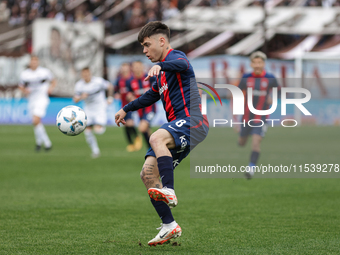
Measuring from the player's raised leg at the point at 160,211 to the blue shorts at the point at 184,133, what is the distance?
12 cm

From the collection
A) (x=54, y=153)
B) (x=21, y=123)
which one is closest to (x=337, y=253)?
(x=54, y=153)

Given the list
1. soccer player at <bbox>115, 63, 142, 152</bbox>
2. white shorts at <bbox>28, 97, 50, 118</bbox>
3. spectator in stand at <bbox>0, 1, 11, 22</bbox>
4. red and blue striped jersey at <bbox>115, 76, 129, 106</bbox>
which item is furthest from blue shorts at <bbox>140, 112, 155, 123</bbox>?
spectator in stand at <bbox>0, 1, 11, 22</bbox>

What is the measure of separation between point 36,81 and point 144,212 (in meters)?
9.10

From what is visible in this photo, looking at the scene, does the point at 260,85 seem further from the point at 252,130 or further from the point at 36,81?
the point at 36,81

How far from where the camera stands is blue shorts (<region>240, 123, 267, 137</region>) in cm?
919

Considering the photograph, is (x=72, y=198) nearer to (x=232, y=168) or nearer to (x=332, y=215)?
(x=332, y=215)

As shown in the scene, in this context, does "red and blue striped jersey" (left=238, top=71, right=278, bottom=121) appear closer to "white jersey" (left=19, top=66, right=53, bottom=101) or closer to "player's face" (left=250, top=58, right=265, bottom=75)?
"player's face" (left=250, top=58, right=265, bottom=75)

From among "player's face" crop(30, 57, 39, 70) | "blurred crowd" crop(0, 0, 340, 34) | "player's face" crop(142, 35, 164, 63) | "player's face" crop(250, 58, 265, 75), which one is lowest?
"player's face" crop(250, 58, 265, 75)

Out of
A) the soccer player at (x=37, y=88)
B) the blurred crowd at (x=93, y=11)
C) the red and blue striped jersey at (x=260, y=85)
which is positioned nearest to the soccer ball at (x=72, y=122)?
the red and blue striped jersey at (x=260, y=85)

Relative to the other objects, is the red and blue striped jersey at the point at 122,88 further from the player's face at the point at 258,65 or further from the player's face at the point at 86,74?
the player's face at the point at 258,65

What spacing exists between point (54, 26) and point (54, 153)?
1315 cm

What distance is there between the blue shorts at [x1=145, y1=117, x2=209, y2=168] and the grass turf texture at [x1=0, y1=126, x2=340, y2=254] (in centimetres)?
83

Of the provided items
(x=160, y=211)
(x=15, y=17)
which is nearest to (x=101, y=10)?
(x=15, y=17)

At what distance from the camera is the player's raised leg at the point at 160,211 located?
4336 millimetres
